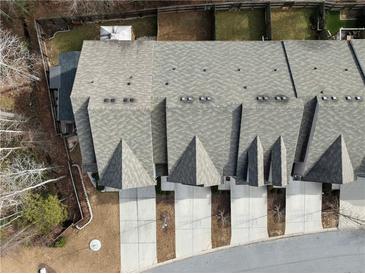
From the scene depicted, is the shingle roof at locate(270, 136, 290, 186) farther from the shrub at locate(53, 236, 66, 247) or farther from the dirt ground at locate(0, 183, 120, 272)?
the shrub at locate(53, 236, 66, 247)

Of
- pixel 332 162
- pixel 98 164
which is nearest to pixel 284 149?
pixel 332 162

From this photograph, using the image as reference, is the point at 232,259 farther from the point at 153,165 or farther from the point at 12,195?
the point at 12,195

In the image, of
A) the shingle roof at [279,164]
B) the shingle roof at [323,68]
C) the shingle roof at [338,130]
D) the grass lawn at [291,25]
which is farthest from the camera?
the grass lawn at [291,25]

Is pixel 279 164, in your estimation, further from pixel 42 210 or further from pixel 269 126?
pixel 42 210

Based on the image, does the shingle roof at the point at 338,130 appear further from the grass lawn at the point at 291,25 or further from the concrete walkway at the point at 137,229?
the concrete walkway at the point at 137,229

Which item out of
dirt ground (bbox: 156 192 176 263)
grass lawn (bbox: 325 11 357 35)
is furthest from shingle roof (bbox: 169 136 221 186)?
grass lawn (bbox: 325 11 357 35)

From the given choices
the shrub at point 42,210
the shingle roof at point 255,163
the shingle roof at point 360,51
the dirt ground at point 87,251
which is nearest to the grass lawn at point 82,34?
the shrub at point 42,210
